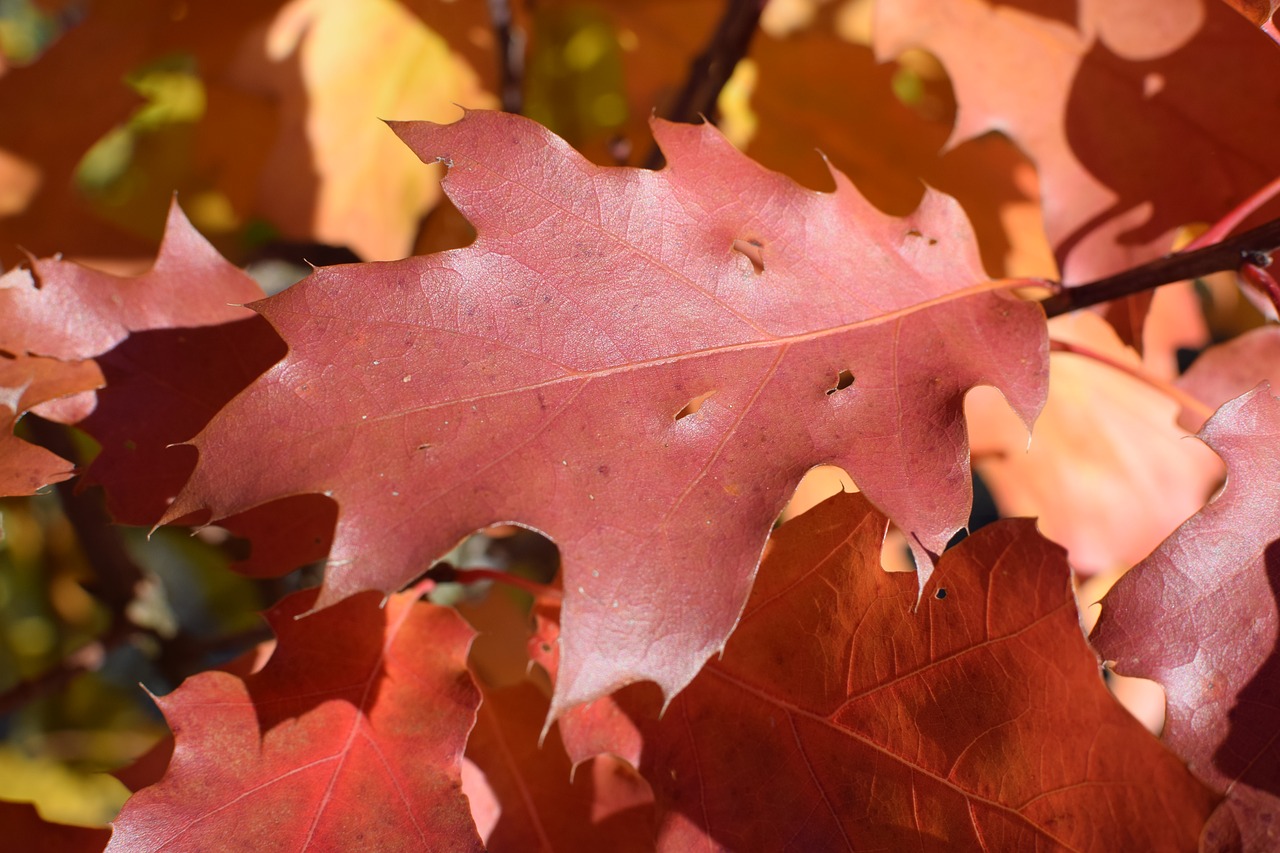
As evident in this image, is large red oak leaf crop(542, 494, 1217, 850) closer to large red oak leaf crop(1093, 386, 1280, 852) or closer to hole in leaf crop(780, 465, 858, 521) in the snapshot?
large red oak leaf crop(1093, 386, 1280, 852)

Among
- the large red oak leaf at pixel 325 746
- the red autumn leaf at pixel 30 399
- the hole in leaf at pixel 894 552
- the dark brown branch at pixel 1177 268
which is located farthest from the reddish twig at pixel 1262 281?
the red autumn leaf at pixel 30 399

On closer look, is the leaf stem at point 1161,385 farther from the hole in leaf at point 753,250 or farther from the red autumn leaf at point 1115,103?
the hole in leaf at point 753,250

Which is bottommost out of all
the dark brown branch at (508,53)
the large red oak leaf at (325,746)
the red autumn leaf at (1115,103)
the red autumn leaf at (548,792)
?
the red autumn leaf at (548,792)

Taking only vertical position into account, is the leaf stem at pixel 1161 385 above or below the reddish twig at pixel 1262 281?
below

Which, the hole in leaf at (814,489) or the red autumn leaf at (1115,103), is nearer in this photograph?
the red autumn leaf at (1115,103)

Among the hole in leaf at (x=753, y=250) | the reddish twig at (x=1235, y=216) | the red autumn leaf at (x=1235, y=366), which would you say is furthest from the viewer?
the red autumn leaf at (x=1235, y=366)

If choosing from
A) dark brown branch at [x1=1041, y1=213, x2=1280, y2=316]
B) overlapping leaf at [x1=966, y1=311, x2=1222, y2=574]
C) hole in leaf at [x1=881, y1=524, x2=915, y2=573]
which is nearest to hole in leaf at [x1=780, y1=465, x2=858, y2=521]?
hole in leaf at [x1=881, y1=524, x2=915, y2=573]

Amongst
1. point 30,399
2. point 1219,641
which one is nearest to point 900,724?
point 1219,641
